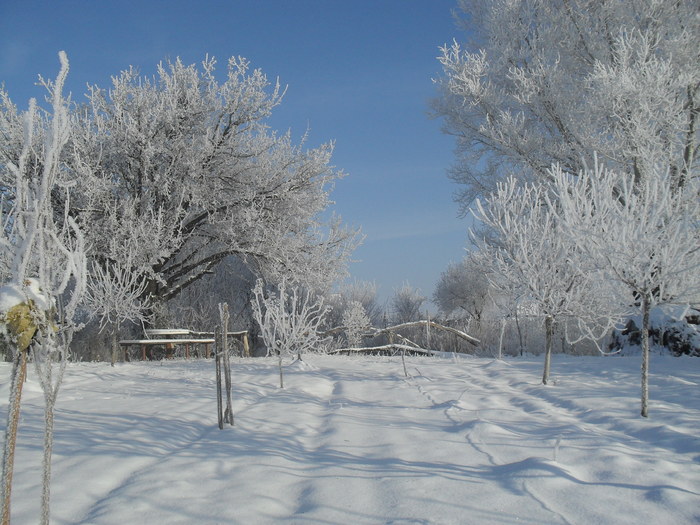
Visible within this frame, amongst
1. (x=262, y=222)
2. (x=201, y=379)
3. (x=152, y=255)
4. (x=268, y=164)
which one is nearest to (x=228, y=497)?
(x=201, y=379)

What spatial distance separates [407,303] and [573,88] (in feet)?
57.4

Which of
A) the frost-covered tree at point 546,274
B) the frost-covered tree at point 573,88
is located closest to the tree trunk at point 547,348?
the frost-covered tree at point 546,274

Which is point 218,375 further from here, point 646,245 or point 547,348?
point 547,348

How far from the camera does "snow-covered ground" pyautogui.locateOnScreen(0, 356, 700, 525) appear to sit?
302 cm

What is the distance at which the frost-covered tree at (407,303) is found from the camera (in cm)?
2784

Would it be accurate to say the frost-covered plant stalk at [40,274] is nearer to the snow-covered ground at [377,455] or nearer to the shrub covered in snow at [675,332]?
the snow-covered ground at [377,455]

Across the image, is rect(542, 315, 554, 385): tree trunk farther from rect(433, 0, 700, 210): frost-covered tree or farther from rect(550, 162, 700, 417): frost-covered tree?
rect(433, 0, 700, 210): frost-covered tree

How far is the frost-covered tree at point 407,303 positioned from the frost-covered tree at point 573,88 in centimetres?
1380

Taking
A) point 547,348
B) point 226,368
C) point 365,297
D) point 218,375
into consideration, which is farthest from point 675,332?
point 365,297

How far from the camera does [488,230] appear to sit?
44.8ft

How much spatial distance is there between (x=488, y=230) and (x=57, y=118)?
12.4 meters

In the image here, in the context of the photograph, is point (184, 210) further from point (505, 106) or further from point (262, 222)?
point (505, 106)

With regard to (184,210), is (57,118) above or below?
below

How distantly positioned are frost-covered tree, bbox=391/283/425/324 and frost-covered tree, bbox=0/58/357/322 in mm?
13141
